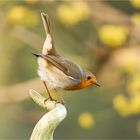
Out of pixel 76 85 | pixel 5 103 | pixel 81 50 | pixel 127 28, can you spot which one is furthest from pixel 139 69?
pixel 76 85

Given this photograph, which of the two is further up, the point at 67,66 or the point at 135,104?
the point at 135,104

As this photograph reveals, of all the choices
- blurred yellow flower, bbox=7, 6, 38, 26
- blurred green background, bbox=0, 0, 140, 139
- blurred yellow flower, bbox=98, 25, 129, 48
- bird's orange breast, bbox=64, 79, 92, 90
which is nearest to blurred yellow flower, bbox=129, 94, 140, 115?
blurred green background, bbox=0, 0, 140, 139

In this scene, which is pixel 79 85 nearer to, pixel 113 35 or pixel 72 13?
pixel 113 35

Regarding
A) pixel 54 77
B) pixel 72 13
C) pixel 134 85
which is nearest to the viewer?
pixel 54 77

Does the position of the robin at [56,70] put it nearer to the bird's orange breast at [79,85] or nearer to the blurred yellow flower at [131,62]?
the bird's orange breast at [79,85]

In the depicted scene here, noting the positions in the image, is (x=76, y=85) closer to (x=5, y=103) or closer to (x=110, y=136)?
(x=5, y=103)

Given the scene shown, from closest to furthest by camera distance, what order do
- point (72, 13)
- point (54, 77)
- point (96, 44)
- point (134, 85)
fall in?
point (54, 77) < point (134, 85) < point (72, 13) < point (96, 44)

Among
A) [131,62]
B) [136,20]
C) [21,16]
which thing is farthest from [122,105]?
[21,16]
